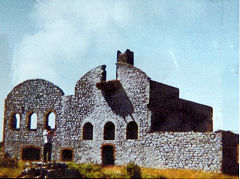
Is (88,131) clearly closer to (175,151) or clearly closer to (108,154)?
(108,154)

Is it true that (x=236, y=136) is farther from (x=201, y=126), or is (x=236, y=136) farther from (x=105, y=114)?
(x=105, y=114)

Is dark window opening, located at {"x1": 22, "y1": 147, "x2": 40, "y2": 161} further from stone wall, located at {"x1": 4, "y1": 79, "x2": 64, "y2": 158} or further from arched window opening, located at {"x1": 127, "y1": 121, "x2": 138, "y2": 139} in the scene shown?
arched window opening, located at {"x1": 127, "y1": 121, "x2": 138, "y2": 139}

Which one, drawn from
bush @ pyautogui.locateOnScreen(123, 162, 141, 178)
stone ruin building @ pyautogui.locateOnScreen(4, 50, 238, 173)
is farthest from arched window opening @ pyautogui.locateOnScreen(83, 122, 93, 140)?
bush @ pyautogui.locateOnScreen(123, 162, 141, 178)

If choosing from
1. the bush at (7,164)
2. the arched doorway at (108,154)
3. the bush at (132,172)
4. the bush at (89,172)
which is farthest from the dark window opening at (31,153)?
the bush at (132,172)

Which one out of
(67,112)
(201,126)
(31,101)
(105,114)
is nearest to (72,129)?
(67,112)

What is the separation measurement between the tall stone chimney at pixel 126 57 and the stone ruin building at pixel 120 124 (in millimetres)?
23

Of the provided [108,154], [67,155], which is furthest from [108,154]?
[67,155]

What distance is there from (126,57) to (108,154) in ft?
23.9

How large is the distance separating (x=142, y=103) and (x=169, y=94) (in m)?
2.77

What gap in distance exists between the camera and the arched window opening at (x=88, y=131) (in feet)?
71.4

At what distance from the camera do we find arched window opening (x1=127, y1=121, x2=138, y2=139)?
19.9 meters

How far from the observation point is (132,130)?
792 inches

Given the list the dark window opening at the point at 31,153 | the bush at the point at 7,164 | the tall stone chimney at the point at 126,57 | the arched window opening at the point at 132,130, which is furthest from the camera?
the dark window opening at the point at 31,153

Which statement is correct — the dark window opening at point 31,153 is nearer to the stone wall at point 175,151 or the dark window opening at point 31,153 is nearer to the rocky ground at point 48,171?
the stone wall at point 175,151
